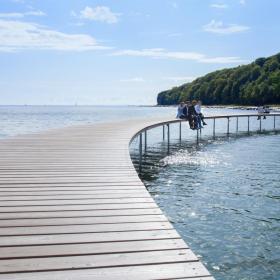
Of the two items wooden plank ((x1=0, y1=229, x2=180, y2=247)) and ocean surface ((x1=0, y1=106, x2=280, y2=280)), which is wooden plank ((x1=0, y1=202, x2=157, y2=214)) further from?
ocean surface ((x1=0, y1=106, x2=280, y2=280))

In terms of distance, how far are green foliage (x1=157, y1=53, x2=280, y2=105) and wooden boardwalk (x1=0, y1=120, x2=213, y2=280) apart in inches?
3716

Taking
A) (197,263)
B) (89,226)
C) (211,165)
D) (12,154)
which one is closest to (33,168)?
(12,154)

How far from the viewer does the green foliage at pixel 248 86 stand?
99375 mm

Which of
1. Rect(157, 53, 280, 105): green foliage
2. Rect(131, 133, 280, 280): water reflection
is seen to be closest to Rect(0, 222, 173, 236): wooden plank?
Rect(131, 133, 280, 280): water reflection

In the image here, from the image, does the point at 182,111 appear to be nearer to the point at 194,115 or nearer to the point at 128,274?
the point at 194,115

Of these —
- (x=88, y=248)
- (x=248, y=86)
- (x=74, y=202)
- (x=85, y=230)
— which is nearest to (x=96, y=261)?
(x=88, y=248)

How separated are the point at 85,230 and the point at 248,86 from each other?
368ft

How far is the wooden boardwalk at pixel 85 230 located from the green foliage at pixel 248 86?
94381 mm

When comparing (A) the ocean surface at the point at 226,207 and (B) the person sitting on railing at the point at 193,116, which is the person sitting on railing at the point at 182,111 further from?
(A) the ocean surface at the point at 226,207

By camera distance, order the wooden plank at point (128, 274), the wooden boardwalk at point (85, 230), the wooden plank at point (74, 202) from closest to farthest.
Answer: the wooden plank at point (128, 274) < the wooden boardwalk at point (85, 230) < the wooden plank at point (74, 202)

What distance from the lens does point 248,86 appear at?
111m

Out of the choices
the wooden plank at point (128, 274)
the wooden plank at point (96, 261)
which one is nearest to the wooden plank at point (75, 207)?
the wooden plank at point (96, 261)

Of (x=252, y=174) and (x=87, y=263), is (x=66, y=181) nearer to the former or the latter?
(x=87, y=263)

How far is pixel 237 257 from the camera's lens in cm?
608
